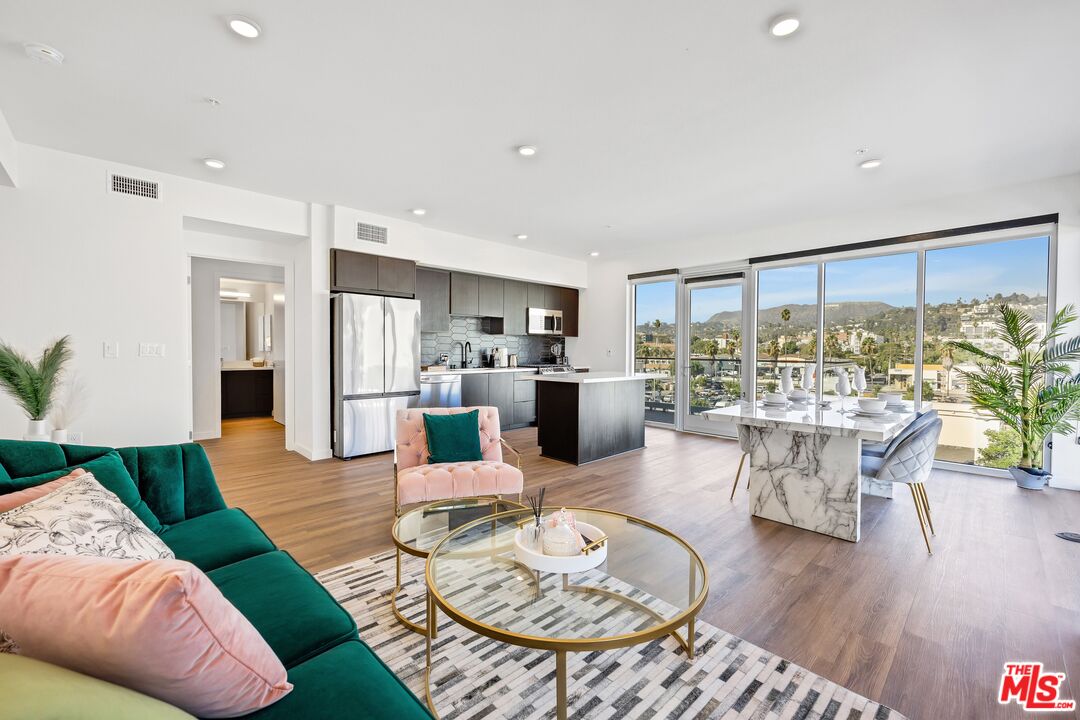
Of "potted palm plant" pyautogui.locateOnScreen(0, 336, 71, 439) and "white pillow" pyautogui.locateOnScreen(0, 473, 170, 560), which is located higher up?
"potted palm plant" pyautogui.locateOnScreen(0, 336, 71, 439)

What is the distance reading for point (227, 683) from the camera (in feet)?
2.98

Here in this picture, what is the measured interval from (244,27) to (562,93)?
5.36ft

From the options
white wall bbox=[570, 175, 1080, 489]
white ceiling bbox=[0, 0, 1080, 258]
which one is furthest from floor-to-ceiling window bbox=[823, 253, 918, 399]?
white ceiling bbox=[0, 0, 1080, 258]

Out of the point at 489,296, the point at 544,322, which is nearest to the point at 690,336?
the point at 544,322

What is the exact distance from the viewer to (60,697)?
609 millimetres

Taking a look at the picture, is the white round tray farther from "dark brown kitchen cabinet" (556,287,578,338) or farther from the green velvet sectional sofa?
"dark brown kitchen cabinet" (556,287,578,338)

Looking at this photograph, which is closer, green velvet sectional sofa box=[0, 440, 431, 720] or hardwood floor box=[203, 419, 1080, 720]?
green velvet sectional sofa box=[0, 440, 431, 720]

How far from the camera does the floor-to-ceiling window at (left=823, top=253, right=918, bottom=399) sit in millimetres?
4945

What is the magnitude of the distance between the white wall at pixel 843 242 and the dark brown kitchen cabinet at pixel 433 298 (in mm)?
2699

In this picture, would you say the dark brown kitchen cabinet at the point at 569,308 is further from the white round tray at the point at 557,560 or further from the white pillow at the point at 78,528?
the white pillow at the point at 78,528

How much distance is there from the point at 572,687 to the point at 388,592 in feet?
3.49

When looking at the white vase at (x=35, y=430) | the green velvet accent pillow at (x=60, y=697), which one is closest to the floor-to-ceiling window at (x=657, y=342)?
the white vase at (x=35, y=430)

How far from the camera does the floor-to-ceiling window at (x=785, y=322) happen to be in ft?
18.5

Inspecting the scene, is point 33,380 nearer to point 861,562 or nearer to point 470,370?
point 470,370
